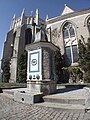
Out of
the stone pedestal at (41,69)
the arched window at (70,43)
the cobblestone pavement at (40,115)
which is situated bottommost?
→ the cobblestone pavement at (40,115)

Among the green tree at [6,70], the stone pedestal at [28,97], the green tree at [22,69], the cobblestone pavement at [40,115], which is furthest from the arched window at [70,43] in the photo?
the cobblestone pavement at [40,115]

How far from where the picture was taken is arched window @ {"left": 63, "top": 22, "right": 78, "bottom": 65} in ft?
80.5

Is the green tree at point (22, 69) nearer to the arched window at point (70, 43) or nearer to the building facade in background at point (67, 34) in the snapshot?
the building facade in background at point (67, 34)

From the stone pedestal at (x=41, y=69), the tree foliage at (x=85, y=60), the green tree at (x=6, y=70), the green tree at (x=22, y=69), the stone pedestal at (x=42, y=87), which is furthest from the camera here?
the green tree at (x=6, y=70)

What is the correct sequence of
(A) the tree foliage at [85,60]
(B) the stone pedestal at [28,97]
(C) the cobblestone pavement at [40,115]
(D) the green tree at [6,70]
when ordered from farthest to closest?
1. (D) the green tree at [6,70]
2. (A) the tree foliage at [85,60]
3. (B) the stone pedestal at [28,97]
4. (C) the cobblestone pavement at [40,115]

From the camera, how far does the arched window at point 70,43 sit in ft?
80.5

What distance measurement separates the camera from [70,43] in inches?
997

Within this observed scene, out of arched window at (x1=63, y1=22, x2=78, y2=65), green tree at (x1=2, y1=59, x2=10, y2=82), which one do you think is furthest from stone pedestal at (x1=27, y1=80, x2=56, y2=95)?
green tree at (x1=2, y1=59, x2=10, y2=82)

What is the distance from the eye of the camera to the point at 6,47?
108ft

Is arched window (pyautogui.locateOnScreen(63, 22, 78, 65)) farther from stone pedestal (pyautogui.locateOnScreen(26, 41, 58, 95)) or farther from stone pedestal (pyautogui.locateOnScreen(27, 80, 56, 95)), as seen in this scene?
stone pedestal (pyautogui.locateOnScreen(27, 80, 56, 95))

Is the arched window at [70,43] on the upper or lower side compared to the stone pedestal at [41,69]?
upper

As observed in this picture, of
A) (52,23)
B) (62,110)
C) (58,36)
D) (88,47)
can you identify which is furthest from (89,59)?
(62,110)

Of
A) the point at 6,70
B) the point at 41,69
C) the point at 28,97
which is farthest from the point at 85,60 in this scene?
the point at 6,70

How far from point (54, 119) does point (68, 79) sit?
63.3 ft
